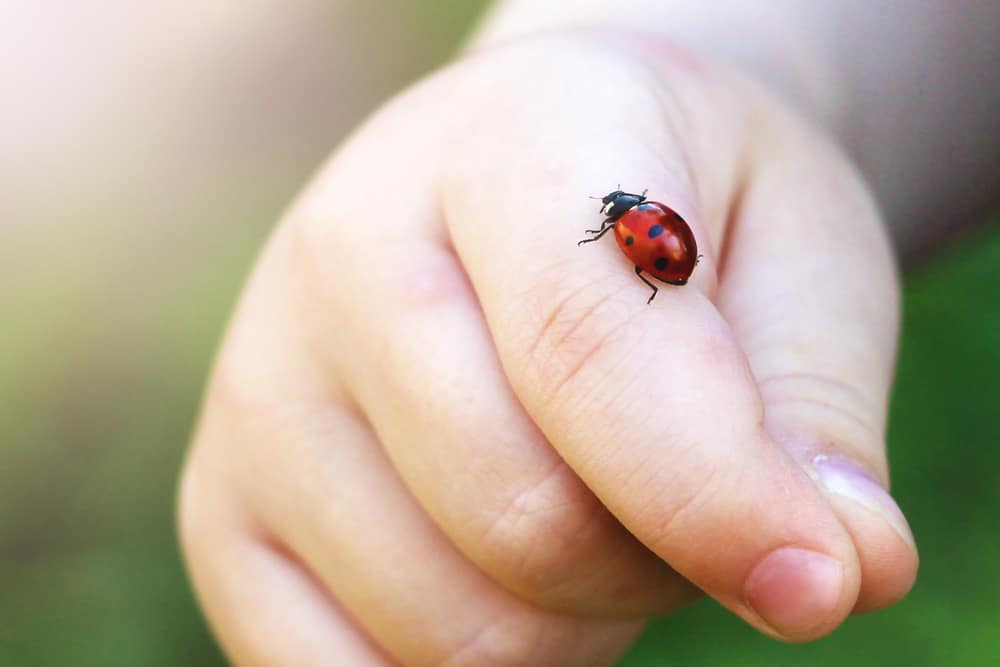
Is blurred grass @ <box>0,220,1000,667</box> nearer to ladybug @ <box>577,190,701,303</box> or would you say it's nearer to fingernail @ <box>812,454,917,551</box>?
fingernail @ <box>812,454,917,551</box>

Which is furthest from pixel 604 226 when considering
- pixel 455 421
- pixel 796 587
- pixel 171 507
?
pixel 171 507

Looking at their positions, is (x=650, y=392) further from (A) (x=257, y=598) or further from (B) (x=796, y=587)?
(A) (x=257, y=598)

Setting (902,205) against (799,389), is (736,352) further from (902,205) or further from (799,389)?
(902,205)

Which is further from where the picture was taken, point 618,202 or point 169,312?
point 169,312

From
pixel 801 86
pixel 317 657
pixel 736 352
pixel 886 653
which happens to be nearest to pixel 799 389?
pixel 736 352

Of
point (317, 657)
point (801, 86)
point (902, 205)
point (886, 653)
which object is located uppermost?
point (801, 86)
